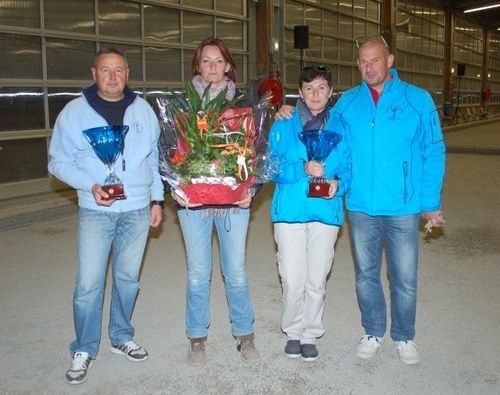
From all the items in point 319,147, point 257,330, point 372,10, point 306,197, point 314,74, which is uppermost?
point 372,10

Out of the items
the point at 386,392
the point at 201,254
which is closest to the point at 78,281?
the point at 201,254

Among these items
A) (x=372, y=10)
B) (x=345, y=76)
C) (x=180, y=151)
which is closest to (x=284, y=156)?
(x=180, y=151)

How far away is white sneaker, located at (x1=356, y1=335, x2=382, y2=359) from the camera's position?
3416 mm

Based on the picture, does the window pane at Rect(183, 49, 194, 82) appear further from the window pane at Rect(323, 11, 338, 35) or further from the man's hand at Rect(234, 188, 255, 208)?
the man's hand at Rect(234, 188, 255, 208)

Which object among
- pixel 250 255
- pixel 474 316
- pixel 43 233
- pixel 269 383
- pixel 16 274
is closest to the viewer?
pixel 269 383

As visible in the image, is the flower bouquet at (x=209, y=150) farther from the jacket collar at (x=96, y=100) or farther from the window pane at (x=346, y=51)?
the window pane at (x=346, y=51)

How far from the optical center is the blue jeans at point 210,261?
3127mm

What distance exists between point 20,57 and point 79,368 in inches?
270

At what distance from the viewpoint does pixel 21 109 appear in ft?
29.3

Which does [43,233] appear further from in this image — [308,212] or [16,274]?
[308,212]

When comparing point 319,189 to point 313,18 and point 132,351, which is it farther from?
point 313,18

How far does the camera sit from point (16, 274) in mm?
5070

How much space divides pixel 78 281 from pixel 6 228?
4.19 metres

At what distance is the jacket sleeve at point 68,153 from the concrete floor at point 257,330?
3.49 feet
